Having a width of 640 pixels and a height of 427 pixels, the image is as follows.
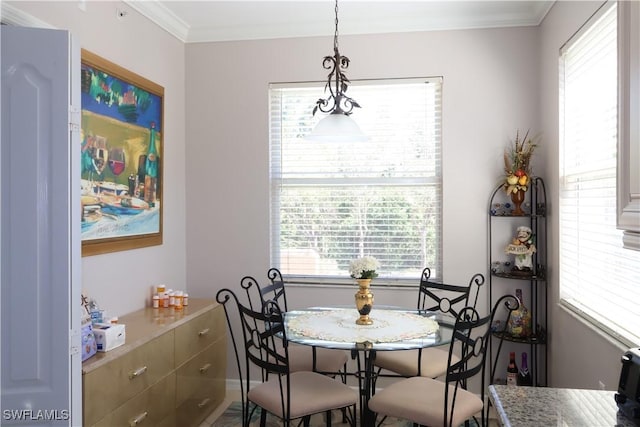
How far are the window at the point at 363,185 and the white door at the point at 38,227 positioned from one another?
1.89m

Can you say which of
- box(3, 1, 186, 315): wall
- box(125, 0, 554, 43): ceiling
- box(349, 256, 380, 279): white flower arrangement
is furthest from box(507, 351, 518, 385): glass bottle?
box(3, 1, 186, 315): wall

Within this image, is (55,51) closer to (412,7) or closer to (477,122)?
(412,7)

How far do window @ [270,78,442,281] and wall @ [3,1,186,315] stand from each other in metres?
0.71

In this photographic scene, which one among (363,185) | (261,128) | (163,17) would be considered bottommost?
(363,185)

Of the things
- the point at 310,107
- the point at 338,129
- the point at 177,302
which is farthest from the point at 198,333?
the point at 310,107

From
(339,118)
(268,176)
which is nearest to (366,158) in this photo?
(268,176)

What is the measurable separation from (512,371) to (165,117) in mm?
2982

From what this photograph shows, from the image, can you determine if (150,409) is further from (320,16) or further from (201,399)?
(320,16)

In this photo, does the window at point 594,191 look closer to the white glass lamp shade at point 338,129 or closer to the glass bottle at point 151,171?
the white glass lamp shade at point 338,129

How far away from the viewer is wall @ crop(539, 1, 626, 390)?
7.87 feet

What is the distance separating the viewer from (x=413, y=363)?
2.91 m

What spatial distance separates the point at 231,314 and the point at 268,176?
109cm

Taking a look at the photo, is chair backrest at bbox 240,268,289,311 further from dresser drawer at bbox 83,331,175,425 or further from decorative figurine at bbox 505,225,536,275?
decorative figurine at bbox 505,225,536,275

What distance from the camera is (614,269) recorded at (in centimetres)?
234
